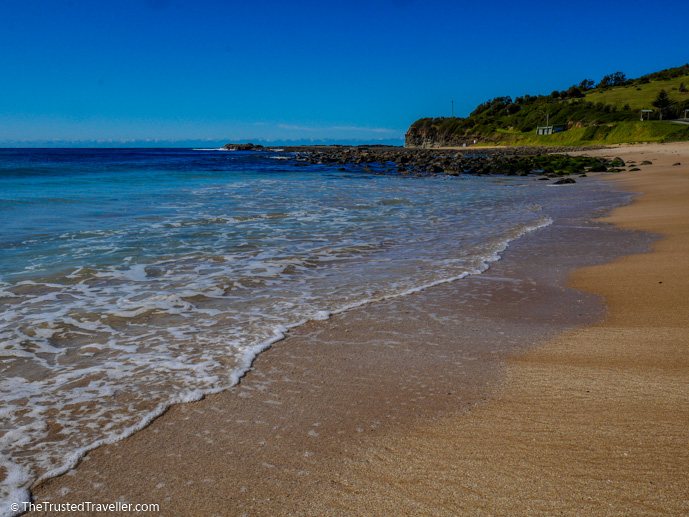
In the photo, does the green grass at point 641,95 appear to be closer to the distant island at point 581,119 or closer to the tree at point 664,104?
the distant island at point 581,119

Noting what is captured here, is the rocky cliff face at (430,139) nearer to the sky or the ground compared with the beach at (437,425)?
nearer to the sky

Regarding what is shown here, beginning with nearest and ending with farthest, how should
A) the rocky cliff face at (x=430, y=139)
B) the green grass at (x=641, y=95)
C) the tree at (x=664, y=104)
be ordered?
the tree at (x=664, y=104)
the green grass at (x=641, y=95)
the rocky cliff face at (x=430, y=139)

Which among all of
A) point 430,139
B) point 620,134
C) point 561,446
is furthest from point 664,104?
point 561,446

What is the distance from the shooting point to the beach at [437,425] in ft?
7.83

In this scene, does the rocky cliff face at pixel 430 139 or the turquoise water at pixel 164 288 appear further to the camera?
the rocky cliff face at pixel 430 139

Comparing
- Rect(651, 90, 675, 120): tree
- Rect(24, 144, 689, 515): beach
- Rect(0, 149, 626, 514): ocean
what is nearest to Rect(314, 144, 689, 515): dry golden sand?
Rect(24, 144, 689, 515): beach

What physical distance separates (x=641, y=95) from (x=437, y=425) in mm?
99651

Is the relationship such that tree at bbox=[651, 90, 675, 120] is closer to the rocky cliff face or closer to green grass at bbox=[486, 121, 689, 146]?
green grass at bbox=[486, 121, 689, 146]

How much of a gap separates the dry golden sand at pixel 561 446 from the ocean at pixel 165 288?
1.68m

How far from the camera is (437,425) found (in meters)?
3.04

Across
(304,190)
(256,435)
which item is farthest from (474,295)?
(304,190)

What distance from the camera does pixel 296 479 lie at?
2.55 meters

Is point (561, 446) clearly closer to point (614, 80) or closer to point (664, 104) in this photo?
point (664, 104)

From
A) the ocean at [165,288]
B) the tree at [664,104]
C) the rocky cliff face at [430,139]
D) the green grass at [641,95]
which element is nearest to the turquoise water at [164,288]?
the ocean at [165,288]
